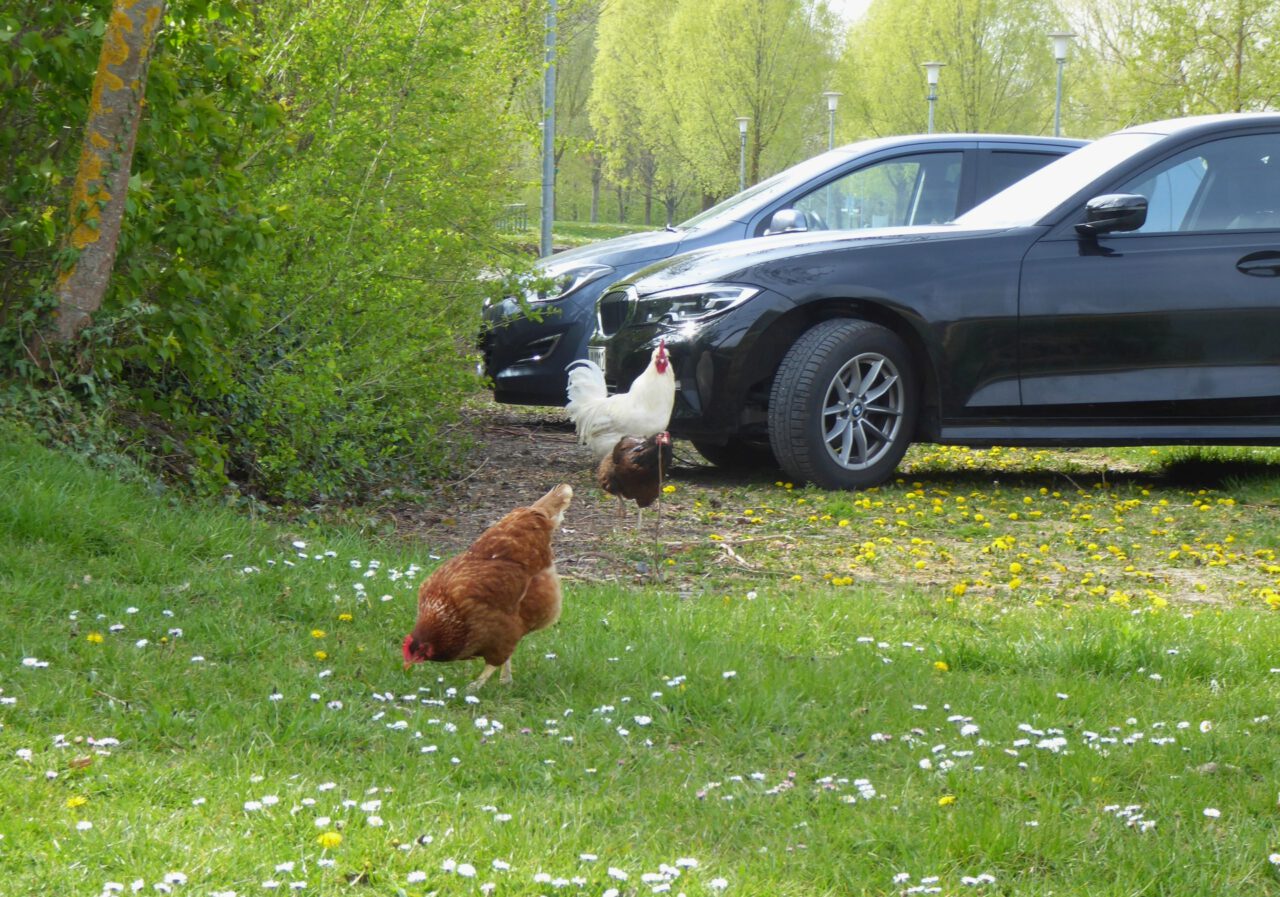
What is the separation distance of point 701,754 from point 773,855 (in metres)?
0.73

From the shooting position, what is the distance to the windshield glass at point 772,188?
9.90 m

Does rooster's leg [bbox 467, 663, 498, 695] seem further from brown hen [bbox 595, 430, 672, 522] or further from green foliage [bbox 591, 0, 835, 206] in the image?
green foliage [bbox 591, 0, 835, 206]

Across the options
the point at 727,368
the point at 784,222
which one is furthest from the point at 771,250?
the point at 784,222

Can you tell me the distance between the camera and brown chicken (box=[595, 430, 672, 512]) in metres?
6.91

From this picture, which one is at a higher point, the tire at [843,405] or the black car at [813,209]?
the black car at [813,209]

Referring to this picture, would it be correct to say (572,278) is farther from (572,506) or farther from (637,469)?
(637,469)

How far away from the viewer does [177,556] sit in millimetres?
5473

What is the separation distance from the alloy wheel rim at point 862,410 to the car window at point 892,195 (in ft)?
6.85

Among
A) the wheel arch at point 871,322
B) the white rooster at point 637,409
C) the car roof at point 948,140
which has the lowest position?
the white rooster at point 637,409

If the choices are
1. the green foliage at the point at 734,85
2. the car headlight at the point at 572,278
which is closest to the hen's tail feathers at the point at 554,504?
the car headlight at the point at 572,278

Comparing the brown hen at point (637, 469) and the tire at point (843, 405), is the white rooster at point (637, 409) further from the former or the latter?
the tire at point (843, 405)

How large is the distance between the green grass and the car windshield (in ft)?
10.0

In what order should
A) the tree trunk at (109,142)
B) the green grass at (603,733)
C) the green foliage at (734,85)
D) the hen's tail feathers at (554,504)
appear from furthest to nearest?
the green foliage at (734,85)
the tree trunk at (109,142)
the hen's tail feathers at (554,504)
the green grass at (603,733)

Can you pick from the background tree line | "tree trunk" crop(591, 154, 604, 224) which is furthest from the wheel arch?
"tree trunk" crop(591, 154, 604, 224)
